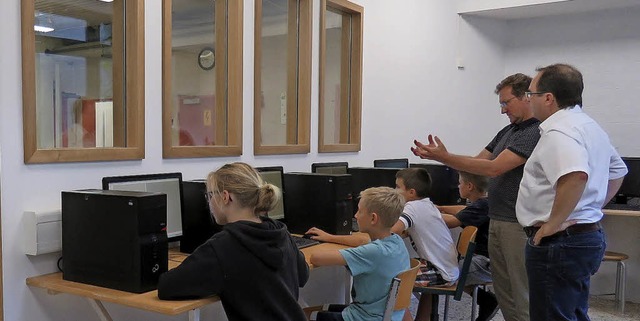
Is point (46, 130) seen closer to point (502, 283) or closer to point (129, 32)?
point (129, 32)

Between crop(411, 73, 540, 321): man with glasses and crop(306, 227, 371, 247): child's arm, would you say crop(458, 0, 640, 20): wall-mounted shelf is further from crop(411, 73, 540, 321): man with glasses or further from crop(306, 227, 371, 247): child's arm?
crop(306, 227, 371, 247): child's arm

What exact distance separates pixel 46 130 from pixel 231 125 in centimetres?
106

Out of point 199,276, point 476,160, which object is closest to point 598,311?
point 476,160

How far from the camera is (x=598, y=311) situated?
15.0ft

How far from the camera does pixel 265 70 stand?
12.8ft

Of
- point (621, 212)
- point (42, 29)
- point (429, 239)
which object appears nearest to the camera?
point (42, 29)

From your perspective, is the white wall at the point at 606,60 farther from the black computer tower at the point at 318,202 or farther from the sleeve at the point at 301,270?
the sleeve at the point at 301,270

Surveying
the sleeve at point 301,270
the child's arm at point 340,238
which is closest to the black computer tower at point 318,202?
the child's arm at point 340,238

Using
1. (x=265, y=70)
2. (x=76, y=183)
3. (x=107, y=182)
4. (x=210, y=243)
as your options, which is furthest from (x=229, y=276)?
(x=265, y=70)

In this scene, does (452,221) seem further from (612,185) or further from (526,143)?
(612,185)

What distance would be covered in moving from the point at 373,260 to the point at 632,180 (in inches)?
131

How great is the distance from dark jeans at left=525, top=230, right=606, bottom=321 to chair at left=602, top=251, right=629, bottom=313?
2475 mm

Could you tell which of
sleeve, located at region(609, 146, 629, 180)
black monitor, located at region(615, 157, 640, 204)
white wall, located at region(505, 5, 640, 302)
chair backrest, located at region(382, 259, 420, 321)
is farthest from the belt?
white wall, located at region(505, 5, 640, 302)

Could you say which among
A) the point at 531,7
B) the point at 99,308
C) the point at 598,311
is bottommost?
the point at 598,311
